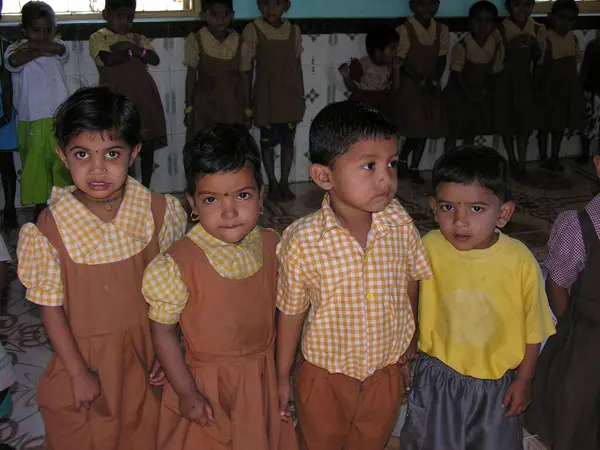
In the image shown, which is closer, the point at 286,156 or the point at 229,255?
the point at 229,255

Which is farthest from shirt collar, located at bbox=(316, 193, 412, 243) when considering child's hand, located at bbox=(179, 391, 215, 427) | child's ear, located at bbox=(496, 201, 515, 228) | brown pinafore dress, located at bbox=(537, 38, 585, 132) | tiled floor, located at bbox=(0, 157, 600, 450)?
brown pinafore dress, located at bbox=(537, 38, 585, 132)

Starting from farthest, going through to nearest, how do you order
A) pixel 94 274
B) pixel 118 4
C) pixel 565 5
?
pixel 565 5, pixel 118 4, pixel 94 274

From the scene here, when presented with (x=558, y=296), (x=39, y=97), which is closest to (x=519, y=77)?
(x=39, y=97)

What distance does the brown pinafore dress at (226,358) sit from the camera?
1479 mm

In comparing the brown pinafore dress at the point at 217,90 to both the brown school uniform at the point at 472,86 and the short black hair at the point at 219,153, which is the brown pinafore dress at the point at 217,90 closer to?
the brown school uniform at the point at 472,86

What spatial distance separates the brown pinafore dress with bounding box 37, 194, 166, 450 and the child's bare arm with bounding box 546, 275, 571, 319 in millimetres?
941

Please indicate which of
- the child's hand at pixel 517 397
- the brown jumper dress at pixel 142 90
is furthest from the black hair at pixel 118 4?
the child's hand at pixel 517 397

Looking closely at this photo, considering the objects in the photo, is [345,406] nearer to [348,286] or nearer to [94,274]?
[348,286]

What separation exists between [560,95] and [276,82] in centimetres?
196

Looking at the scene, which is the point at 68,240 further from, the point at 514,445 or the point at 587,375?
the point at 587,375

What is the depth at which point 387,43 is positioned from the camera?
166 inches

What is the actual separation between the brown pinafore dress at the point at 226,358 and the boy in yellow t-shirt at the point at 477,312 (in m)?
0.37

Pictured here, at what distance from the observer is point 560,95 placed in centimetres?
471

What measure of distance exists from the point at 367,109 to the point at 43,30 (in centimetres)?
260
